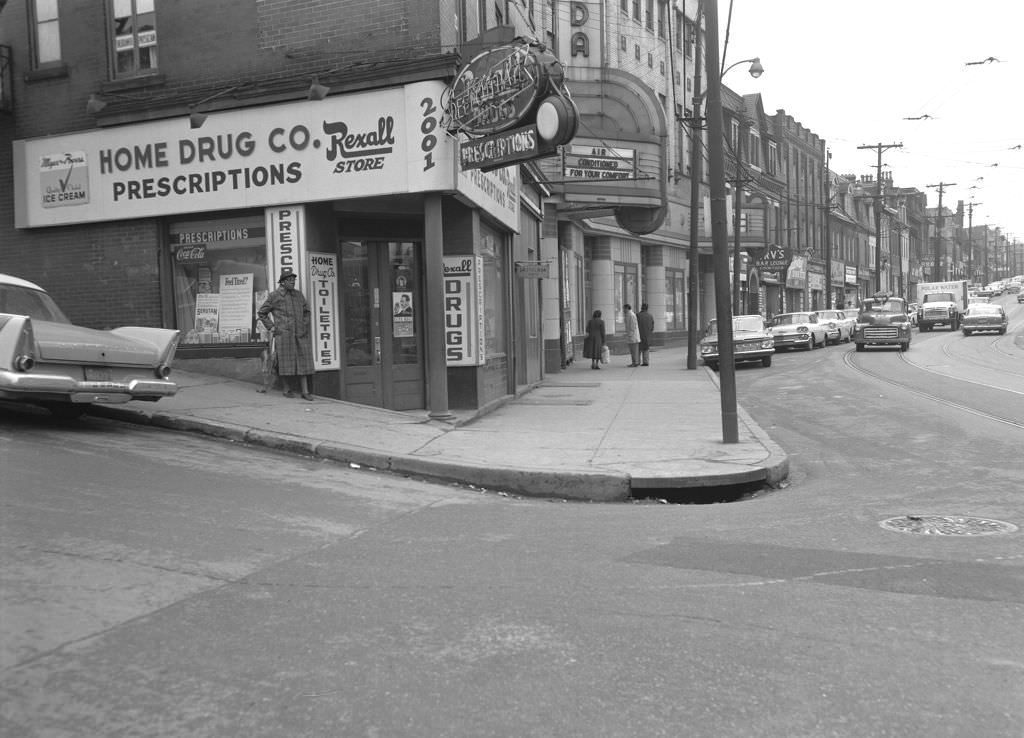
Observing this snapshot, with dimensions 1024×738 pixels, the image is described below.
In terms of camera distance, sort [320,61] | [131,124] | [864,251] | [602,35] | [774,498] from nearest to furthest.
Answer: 1. [774,498]
2. [320,61]
3. [131,124]
4. [602,35]
5. [864,251]

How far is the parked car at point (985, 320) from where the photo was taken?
4238cm

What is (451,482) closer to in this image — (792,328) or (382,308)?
(382,308)

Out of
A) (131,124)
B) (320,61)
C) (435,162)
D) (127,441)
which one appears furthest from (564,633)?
(131,124)

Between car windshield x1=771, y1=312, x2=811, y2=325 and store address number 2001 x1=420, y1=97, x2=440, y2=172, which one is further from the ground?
store address number 2001 x1=420, y1=97, x2=440, y2=172

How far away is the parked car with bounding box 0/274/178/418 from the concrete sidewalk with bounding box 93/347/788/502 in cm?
77

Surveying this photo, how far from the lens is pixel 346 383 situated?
13.2 meters

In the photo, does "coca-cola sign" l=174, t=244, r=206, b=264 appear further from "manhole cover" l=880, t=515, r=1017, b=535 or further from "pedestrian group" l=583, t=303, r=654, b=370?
"pedestrian group" l=583, t=303, r=654, b=370

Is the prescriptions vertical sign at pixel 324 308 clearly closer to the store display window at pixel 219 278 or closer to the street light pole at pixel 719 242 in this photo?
the store display window at pixel 219 278

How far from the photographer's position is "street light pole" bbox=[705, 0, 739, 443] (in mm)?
10828

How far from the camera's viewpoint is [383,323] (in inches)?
533

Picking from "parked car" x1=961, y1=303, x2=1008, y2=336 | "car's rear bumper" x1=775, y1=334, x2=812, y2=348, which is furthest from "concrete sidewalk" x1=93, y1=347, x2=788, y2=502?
"parked car" x1=961, y1=303, x2=1008, y2=336

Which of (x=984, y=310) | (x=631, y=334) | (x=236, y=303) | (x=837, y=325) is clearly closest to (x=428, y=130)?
(x=236, y=303)

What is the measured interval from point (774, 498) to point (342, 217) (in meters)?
7.64

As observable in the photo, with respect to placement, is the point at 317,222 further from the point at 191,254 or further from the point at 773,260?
the point at 773,260
